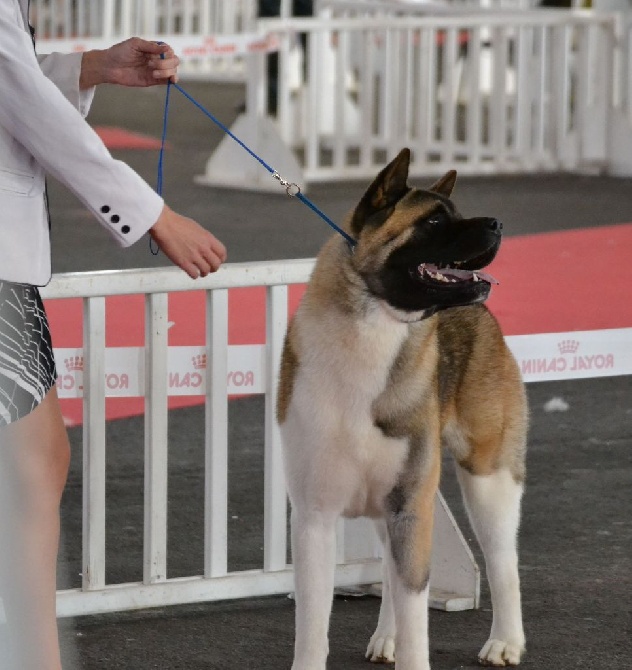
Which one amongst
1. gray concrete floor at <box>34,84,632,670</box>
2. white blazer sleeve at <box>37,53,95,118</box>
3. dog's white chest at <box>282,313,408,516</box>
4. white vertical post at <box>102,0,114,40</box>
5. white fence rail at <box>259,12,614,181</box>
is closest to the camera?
white blazer sleeve at <box>37,53,95,118</box>

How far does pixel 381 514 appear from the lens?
3.50 metres

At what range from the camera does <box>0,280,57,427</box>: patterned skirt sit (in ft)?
9.12

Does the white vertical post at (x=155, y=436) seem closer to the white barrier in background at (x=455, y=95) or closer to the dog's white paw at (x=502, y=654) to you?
the dog's white paw at (x=502, y=654)

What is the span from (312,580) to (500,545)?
1.99ft

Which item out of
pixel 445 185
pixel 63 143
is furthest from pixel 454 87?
pixel 63 143

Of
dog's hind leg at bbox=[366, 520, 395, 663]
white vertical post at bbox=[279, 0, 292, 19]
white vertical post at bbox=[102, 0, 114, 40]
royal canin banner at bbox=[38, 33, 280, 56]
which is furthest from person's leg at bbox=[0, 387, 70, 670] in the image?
white vertical post at bbox=[102, 0, 114, 40]

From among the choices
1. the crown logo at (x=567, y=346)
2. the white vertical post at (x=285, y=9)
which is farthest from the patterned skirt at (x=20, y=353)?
the white vertical post at (x=285, y=9)

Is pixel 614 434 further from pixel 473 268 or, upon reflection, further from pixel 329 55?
pixel 329 55

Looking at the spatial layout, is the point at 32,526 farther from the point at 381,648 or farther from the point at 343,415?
the point at 381,648

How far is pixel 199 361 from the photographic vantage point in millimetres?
4344

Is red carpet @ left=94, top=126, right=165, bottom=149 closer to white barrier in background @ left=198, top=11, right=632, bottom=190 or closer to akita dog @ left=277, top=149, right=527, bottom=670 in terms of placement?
white barrier in background @ left=198, top=11, right=632, bottom=190

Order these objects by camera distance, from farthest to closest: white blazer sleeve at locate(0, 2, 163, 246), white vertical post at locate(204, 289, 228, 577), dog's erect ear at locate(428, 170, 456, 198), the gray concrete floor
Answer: white vertical post at locate(204, 289, 228, 577), the gray concrete floor, dog's erect ear at locate(428, 170, 456, 198), white blazer sleeve at locate(0, 2, 163, 246)

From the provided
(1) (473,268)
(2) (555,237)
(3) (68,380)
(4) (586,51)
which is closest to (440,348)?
(1) (473,268)

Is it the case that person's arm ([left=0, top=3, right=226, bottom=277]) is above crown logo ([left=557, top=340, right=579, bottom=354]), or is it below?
above
